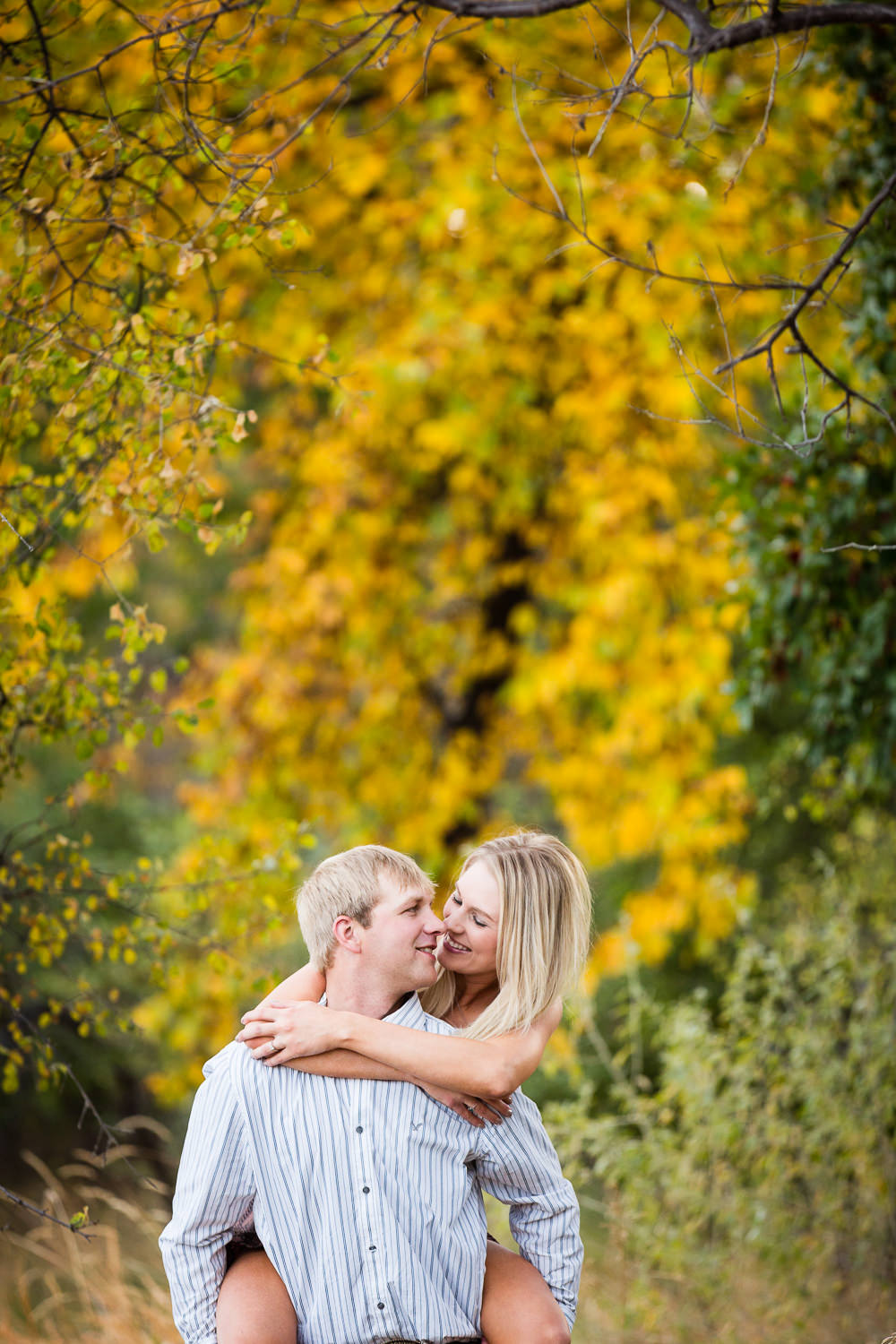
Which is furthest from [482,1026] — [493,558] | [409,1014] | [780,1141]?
[493,558]

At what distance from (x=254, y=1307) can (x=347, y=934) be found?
59 centimetres

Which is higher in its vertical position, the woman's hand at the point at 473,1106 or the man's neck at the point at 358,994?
the man's neck at the point at 358,994

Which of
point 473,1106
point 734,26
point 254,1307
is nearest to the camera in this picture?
point 254,1307

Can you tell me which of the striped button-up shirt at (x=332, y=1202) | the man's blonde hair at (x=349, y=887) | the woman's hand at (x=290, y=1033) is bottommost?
the striped button-up shirt at (x=332, y=1202)

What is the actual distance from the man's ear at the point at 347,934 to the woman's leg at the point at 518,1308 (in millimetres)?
605

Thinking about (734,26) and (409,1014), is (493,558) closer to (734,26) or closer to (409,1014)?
(734,26)

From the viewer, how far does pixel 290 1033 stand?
1916 millimetres

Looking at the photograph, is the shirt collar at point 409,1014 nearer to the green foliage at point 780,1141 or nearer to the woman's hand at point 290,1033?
the woman's hand at point 290,1033

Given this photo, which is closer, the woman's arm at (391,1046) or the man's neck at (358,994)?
the woman's arm at (391,1046)

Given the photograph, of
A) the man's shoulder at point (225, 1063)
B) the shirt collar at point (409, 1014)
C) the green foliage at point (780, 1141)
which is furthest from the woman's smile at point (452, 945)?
the green foliage at point (780, 1141)

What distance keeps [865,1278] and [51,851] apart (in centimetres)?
309

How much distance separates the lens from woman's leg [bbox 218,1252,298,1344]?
1.85 metres

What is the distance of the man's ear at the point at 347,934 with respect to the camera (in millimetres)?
2008

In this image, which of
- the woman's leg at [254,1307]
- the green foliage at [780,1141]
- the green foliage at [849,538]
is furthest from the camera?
the green foliage at [780,1141]
